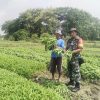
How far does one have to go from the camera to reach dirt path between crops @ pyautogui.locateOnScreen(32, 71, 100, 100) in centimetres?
1052

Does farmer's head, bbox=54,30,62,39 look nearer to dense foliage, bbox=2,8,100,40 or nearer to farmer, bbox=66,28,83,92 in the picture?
farmer, bbox=66,28,83,92

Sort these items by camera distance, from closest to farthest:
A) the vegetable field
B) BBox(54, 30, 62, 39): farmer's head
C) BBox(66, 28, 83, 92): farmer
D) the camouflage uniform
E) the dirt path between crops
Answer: the vegetable field
the dirt path between crops
BBox(66, 28, 83, 92): farmer
the camouflage uniform
BBox(54, 30, 62, 39): farmer's head

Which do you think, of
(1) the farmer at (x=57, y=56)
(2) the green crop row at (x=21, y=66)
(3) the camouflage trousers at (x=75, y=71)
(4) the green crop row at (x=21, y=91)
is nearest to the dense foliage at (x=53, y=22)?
(2) the green crop row at (x=21, y=66)

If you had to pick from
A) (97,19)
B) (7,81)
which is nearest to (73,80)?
(7,81)

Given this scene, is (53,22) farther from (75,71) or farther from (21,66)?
(75,71)

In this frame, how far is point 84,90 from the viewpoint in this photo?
448 inches

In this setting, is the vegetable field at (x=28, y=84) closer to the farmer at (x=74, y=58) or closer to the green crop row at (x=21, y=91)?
the green crop row at (x=21, y=91)

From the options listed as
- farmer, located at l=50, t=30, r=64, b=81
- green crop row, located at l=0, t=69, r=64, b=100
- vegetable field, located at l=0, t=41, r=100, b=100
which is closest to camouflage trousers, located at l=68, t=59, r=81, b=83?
vegetable field, located at l=0, t=41, r=100, b=100

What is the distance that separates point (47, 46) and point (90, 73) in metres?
3.08

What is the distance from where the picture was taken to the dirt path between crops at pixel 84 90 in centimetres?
1052

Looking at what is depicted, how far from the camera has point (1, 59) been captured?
14.3 m

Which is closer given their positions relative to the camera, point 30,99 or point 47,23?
point 30,99

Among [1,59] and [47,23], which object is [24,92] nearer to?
[1,59]

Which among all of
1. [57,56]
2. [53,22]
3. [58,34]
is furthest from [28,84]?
[53,22]
